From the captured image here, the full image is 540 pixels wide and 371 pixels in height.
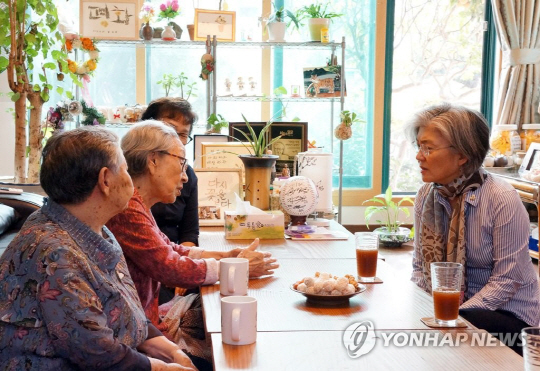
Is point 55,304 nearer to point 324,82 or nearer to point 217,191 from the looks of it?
point 217,191

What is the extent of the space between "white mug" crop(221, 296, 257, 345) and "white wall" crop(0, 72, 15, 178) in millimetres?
4485

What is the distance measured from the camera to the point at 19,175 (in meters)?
4.75

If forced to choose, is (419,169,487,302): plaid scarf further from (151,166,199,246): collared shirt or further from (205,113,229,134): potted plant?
(205,113,229,134): potted plant

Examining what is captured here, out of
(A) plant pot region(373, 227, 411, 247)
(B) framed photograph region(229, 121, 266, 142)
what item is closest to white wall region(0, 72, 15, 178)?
(B) framed photograph region(229, 121, 266, 142)

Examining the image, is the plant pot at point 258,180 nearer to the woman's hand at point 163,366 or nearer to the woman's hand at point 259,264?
the woman's hand at point 259,264

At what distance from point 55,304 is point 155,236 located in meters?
0.73

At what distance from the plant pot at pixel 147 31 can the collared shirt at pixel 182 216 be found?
2.59 m

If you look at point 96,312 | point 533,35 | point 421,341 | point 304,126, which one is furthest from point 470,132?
point 533,35

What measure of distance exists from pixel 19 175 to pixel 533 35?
4.33 m

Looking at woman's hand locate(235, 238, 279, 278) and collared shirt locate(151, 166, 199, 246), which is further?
collared shirt locate(151, 166, 199, 246)

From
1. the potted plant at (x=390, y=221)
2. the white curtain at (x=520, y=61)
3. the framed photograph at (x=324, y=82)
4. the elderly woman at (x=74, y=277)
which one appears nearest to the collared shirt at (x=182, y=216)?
the elderly woman at (x=74, y=277)

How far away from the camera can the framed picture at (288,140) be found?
4066 mm

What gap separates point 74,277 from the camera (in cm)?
153

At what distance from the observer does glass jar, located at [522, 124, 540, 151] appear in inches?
227
